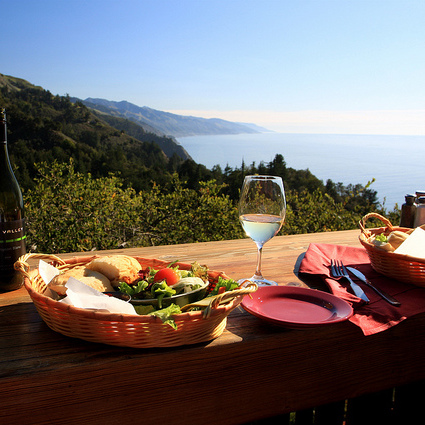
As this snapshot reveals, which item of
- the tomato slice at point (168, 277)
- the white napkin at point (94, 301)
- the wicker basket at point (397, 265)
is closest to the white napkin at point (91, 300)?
the white napkin at point (94, 301)

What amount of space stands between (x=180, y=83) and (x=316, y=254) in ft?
85.9

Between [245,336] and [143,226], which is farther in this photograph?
[143,226]

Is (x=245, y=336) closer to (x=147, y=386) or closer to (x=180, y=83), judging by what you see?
(x=147, y=386)

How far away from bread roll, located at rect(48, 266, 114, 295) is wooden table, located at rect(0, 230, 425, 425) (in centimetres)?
10

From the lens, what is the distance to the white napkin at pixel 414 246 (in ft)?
3.66

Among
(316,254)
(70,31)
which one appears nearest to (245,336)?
(316,254)

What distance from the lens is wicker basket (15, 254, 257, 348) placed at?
2.13ft

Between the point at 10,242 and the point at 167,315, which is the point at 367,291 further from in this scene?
the point at 10,242

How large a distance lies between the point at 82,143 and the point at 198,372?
1398 cm

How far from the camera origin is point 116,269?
0.83 metres

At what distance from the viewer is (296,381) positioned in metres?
0.90

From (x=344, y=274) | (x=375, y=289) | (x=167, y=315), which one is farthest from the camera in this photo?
(x=344, y=274)

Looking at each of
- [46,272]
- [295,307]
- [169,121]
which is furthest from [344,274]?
[169,121]

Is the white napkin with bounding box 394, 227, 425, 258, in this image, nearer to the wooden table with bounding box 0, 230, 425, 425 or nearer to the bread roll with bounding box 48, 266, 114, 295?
the wooden table with bounding box 0, 230, 425, 425
